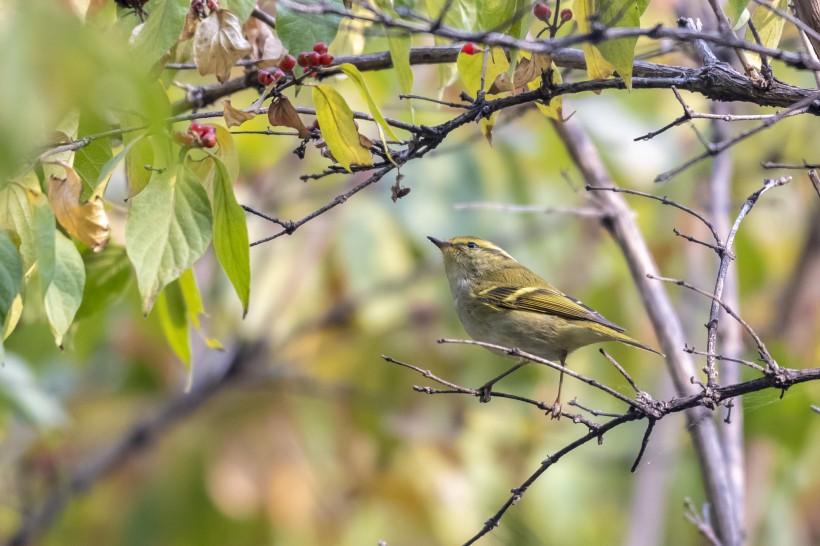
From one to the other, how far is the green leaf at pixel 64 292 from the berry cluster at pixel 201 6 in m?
0.66

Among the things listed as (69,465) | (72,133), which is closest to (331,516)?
(69,465)

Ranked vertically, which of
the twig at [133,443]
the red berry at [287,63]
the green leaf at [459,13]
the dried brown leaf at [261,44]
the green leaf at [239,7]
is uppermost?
the green leaf at [459,13]

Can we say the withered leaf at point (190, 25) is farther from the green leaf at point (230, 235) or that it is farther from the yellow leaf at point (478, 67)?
the yellow leaf at point (478, 67)

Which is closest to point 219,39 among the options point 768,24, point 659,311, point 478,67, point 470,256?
point 478,67

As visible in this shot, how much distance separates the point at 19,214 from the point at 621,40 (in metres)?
1.38

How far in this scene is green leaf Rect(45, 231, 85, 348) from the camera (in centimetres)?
201

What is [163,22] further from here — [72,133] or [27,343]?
[27,343]

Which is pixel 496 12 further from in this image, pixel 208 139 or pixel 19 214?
pixel 19 214

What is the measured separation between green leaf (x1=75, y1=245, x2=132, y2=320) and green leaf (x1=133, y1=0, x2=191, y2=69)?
1086 millimetres

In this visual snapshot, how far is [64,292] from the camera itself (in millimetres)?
2037

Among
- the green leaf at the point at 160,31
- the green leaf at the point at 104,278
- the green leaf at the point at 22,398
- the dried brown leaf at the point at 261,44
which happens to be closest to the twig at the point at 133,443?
the green leaf at the point at 22,398

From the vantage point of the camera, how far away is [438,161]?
17.0 feet

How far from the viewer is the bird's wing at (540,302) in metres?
3.59

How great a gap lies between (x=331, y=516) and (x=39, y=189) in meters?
4.46
